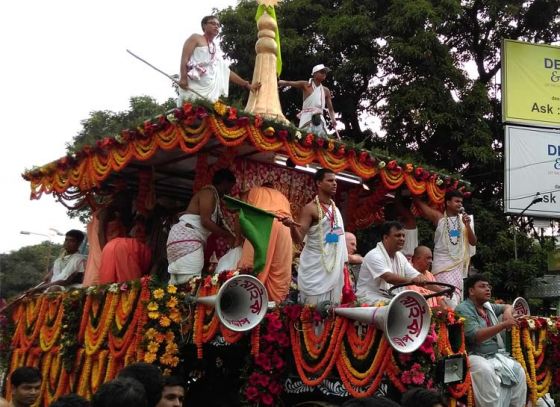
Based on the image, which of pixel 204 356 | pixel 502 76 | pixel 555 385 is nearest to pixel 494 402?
pixel 555 385

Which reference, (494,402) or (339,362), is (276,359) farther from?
(494,402)

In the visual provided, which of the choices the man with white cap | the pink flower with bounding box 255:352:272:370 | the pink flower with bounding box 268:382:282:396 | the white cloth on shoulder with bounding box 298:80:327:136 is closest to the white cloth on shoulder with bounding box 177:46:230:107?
the man with white cap

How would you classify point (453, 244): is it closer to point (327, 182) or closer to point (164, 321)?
point (327, 182)

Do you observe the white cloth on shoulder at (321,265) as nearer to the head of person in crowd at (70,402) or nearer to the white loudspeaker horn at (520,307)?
the white loudspeaker horn at (520,307)

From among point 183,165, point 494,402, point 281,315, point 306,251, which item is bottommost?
point 494,402

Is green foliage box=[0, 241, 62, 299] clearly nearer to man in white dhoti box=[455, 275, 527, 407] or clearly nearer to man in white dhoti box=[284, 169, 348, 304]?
man in white dhoti box=[284, 169, 348, 304]

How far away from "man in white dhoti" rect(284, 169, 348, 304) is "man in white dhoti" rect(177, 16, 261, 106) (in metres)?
2.61

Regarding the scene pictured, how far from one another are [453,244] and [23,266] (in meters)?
36.0

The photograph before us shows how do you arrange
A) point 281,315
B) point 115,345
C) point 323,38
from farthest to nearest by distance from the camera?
point 323,38
point 115,345
point 281,315

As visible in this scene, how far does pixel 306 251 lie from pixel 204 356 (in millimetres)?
1829

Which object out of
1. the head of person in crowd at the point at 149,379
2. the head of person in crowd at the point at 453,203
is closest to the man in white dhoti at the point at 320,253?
the head of person in crowd at the point at 453,203

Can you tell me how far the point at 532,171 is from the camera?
634 inches

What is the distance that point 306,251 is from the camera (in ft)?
21.1

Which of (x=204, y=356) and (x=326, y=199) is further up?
(x=326, y=199)
